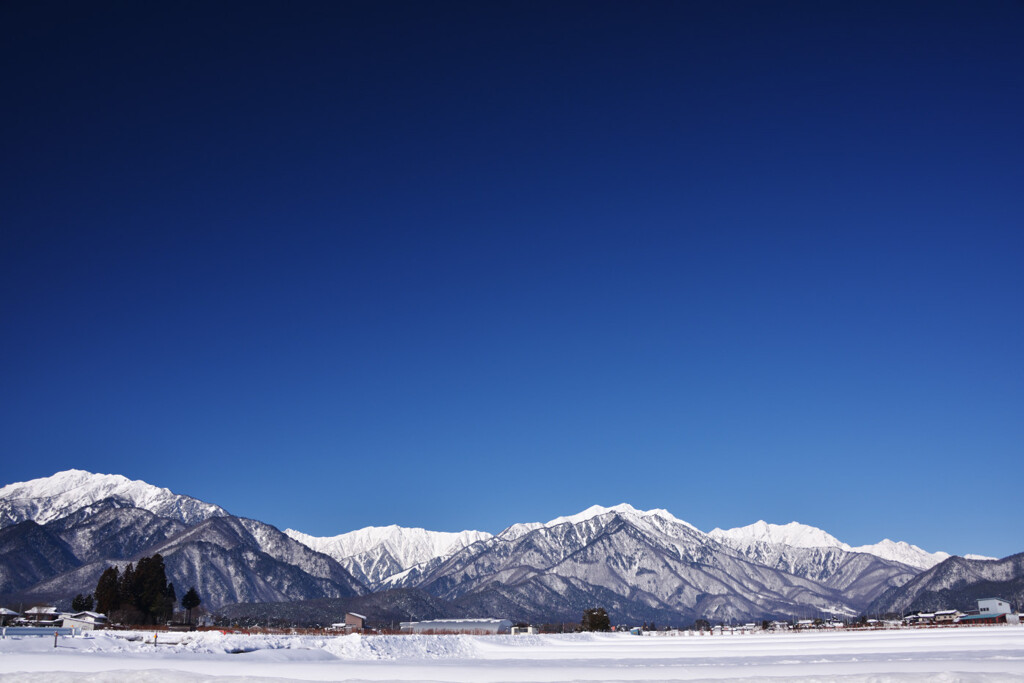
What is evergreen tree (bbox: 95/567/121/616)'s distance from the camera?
131 m

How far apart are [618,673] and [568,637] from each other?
90.9 m

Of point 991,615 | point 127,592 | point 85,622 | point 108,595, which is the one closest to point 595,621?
point 991,615

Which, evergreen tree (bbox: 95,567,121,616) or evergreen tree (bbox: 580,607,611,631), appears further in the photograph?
evergreen tree (bbox: 580,607,611,631)

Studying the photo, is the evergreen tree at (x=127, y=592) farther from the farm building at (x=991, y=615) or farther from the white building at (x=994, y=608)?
the white building at (x=994, y=608)

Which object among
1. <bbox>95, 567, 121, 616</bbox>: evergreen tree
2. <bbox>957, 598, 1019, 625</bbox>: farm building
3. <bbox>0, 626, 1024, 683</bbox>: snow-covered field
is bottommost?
<bbox>957, 598, 1019, 625</bbox>: farm building

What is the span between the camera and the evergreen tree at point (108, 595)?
131125 mm

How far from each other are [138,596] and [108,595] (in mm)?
4964

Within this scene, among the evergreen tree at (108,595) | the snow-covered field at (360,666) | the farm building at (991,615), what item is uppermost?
the evergreen tree at (108,595)

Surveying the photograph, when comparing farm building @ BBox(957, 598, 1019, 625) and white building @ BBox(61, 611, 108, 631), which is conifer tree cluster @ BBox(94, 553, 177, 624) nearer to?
white building @ BBox(61, 611, 108, 631)

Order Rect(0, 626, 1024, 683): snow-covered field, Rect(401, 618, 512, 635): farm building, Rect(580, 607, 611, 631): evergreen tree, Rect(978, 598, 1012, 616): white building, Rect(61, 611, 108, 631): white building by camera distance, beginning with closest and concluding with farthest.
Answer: Rect(0, 626, 1024, 683): snow-covered field
Rect(61, 611, 108, 631): white building
Rect(401, 618, 512, 635): farm building
Rect(580, 607, 611, 631): evergreen tree
Rect(978, 598, 1012, 616): white building

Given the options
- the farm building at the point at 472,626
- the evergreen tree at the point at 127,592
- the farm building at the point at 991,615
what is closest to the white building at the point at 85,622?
the evergreen tree at the point at 127,592

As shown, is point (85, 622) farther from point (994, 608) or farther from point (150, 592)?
point (994, 608)

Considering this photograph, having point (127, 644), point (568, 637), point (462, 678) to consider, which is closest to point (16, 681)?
point (462, 678)

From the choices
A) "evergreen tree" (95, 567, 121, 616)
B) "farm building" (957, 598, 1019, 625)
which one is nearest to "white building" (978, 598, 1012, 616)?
"farm building" (957, 598, 1019, 625)
